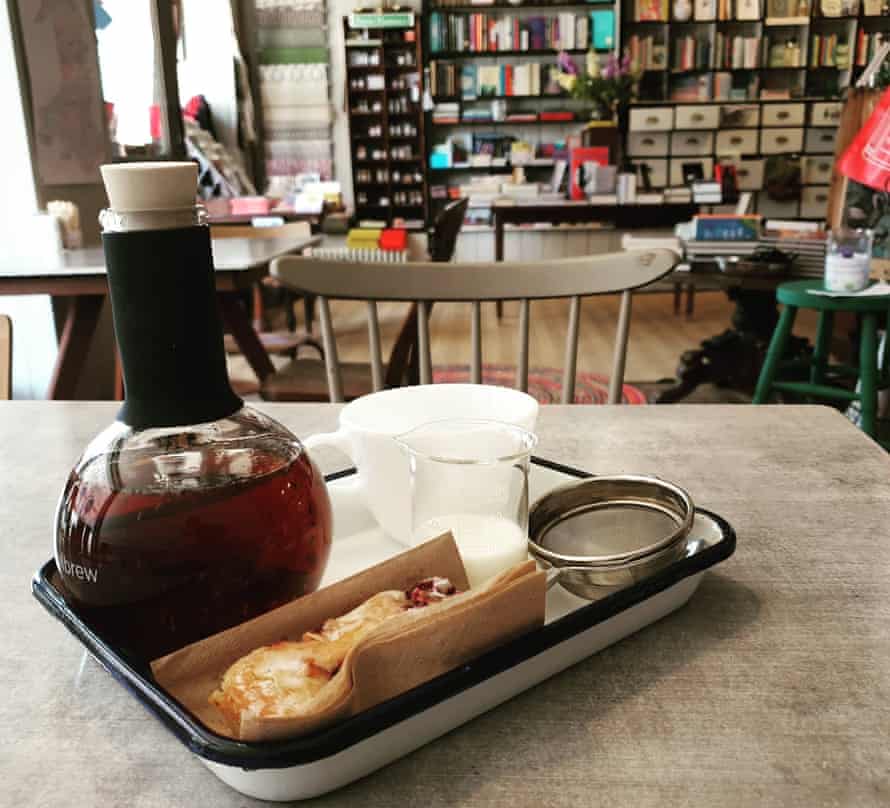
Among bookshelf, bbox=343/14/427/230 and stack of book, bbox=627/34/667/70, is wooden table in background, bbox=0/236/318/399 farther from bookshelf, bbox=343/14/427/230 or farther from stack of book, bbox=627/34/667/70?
stack of book, bbox=627/34/667/70

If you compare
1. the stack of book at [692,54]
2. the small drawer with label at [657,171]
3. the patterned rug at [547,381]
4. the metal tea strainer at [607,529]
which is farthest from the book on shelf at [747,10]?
the metal tea strainer at [607,529]

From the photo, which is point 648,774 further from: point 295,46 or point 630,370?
point 295,46

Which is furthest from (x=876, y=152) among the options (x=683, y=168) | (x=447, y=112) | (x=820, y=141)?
(x=447, y=112)

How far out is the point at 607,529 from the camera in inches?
22.0

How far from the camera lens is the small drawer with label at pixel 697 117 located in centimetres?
694

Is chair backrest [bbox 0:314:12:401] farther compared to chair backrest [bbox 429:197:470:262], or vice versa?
chair backrest [bbox 429:197:470:262]

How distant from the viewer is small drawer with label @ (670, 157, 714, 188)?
270 inches

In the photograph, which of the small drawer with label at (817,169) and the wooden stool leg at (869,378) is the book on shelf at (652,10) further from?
the wooden stool leg at (869,378)

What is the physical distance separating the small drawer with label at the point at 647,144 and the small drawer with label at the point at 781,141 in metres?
0.79

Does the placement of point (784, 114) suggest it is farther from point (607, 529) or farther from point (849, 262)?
point (607, 529)

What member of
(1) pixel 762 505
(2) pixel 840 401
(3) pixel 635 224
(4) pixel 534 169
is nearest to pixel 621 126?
(4) pixel 534 169

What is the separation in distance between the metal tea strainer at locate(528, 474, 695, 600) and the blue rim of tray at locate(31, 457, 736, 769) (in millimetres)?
15

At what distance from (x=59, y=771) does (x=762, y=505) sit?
0.52 m

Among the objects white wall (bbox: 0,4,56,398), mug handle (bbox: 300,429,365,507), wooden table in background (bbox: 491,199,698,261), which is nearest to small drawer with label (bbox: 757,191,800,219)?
wooden table in background (bbox: 491,199,698,261)
